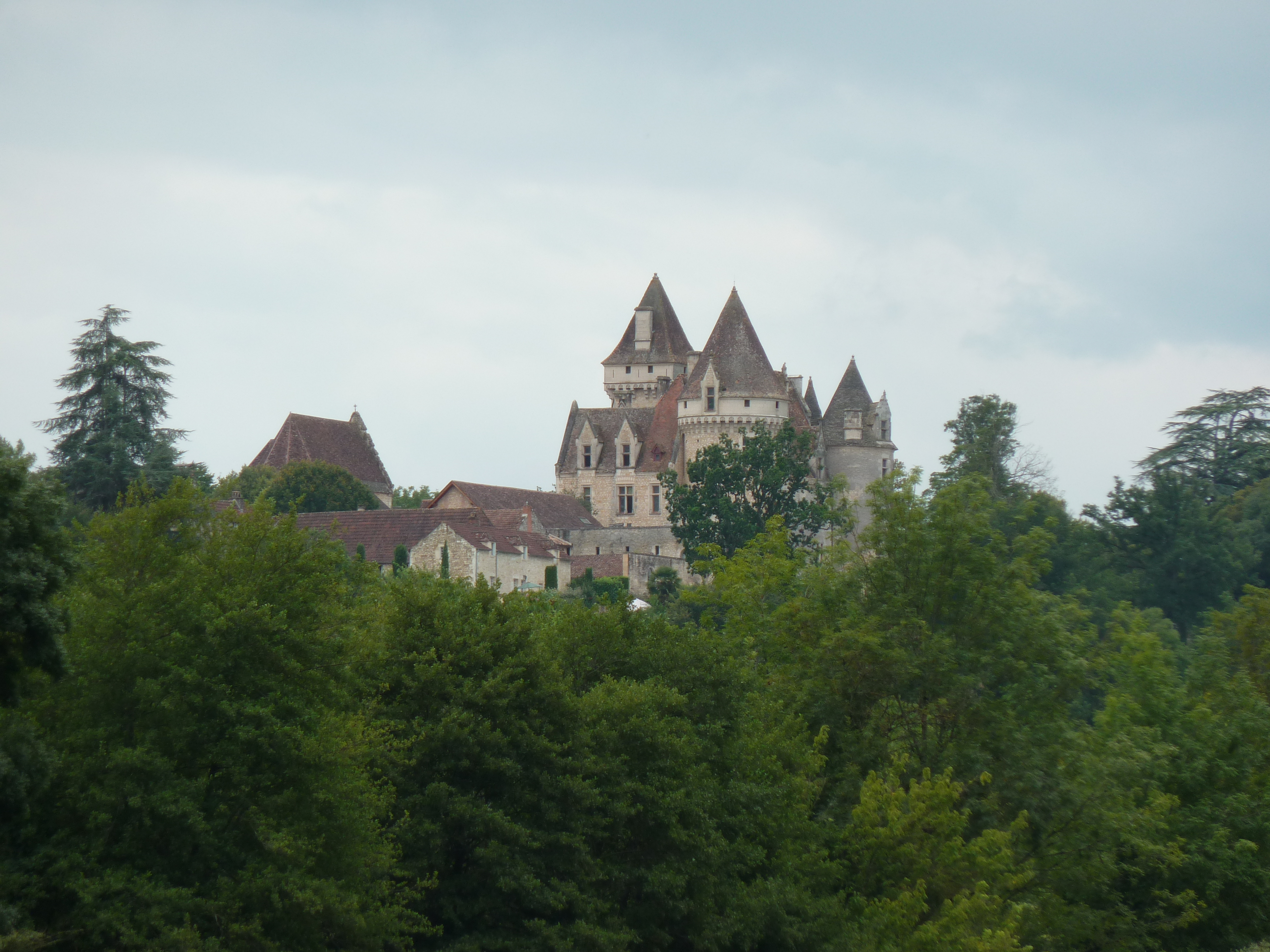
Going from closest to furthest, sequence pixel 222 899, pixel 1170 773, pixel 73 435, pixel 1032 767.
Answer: pixel 222 899 < pixel 1032 767 < pixel 1170 773 < pixel 73 435

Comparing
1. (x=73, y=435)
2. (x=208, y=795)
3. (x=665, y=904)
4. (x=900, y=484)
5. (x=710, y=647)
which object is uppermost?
(x=73, y=435)

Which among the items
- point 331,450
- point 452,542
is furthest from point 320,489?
point 452,542

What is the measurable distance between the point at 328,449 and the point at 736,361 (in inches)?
865

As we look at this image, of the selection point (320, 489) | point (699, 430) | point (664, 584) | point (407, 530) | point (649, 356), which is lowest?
point (664, 584)

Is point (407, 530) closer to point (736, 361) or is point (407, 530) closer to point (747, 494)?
point (747, 494)

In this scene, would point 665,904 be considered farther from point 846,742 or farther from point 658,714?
point 846,742

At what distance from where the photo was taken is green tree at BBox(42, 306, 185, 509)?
55.8 meters

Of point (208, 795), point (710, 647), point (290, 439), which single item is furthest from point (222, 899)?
point (290, 439)

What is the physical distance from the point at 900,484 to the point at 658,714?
34.7ft

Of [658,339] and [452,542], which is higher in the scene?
[658,339]

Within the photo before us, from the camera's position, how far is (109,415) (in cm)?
5669

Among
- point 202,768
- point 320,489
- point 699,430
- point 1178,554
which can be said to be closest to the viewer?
point 202,768

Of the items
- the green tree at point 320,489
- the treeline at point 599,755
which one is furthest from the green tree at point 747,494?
the treeline at point 599,755

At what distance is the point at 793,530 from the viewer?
78188mm
